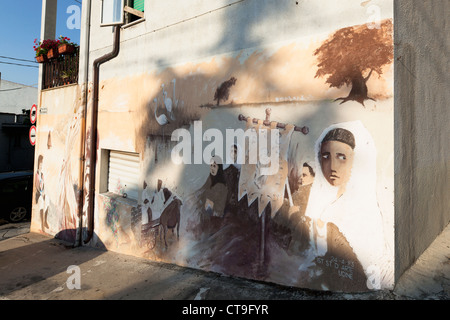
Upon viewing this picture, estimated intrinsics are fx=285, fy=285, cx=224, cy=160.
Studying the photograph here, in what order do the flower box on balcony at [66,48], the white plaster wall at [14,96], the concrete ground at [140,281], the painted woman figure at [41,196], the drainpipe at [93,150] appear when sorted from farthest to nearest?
the white plaster wall at [14,96] → the painted woman figure at [41,196] → the flower box on balcony at [66,48] → the drainpipe at [93,150] → the concrete ground at [140,281]

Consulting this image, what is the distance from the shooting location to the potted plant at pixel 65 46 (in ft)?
22.8

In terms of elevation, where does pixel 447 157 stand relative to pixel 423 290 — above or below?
above

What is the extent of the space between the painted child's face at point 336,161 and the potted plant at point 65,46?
6686 mm

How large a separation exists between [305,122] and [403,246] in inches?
65.5

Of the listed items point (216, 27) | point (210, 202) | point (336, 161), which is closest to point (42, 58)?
point (216, 27)

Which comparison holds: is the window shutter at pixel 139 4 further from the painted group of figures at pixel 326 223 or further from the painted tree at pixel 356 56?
the painted tree at pixel 356 56

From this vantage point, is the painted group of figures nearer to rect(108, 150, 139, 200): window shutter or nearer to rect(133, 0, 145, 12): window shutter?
rect(108, 150, 139, 200): window shutter

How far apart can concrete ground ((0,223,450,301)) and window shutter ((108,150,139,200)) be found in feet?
4.06

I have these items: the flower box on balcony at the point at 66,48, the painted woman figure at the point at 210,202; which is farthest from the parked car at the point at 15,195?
the painted woman figure at the point at 210,202

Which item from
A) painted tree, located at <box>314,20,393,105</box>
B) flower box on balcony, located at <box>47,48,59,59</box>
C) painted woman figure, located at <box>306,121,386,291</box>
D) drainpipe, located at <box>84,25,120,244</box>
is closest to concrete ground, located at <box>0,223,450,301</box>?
painted woman figure, located at <box>306,121,386,291</box>

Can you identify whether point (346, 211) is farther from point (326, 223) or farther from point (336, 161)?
point (336, 161)

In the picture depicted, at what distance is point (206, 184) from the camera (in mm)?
4188
